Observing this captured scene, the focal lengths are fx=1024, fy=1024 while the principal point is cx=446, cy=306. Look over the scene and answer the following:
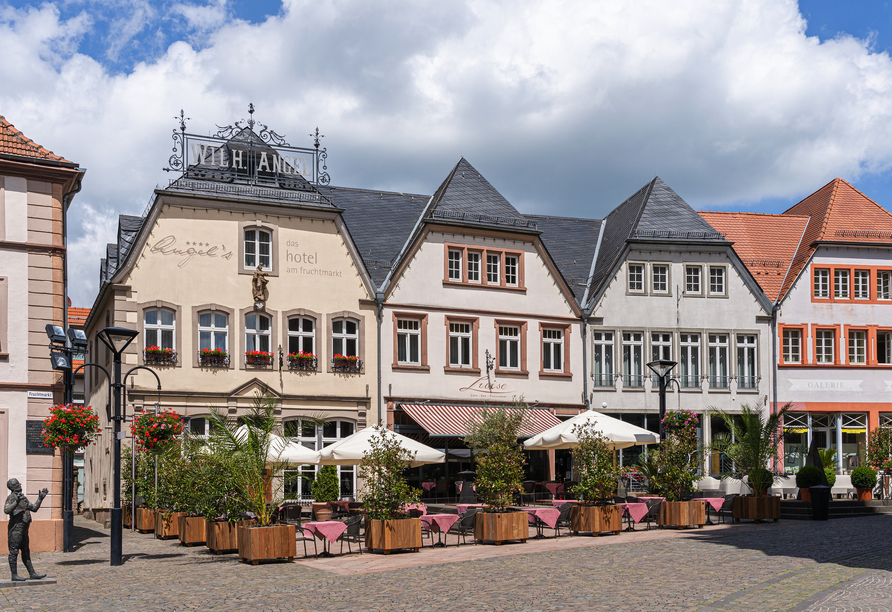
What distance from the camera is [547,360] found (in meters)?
36.1

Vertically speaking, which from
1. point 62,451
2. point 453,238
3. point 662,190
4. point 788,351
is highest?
point 662,190

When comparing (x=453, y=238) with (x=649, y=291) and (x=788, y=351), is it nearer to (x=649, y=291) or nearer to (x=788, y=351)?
(x=649, y=291)

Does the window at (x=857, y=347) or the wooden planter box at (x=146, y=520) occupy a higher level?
the window at (x=857, y=347)

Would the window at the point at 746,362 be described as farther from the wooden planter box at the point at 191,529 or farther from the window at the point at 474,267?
the wooden planter box at the point at 191,529

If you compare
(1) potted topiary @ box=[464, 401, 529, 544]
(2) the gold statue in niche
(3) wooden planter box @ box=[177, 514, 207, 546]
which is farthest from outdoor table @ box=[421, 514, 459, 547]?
(2) the gold statue in niche

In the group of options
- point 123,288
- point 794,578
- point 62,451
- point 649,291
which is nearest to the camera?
point 794,578

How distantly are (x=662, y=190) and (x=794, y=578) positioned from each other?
2705cm

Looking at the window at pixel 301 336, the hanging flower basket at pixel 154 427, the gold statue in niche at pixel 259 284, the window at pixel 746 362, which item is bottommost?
the hanging flower basket at pixel 154 427

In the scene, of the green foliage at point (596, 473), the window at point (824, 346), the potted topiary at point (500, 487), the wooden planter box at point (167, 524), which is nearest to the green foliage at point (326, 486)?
the wooden planter box at point (167, 524)

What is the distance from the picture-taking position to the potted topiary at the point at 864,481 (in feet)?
96.0

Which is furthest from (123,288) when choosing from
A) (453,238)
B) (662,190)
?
(662,190)

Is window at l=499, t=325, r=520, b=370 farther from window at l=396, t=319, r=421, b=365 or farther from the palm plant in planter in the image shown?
the palm plant in planter

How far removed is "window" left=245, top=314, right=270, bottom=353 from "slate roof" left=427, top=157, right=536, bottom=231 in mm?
6633

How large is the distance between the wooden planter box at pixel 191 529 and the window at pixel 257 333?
9881mm
